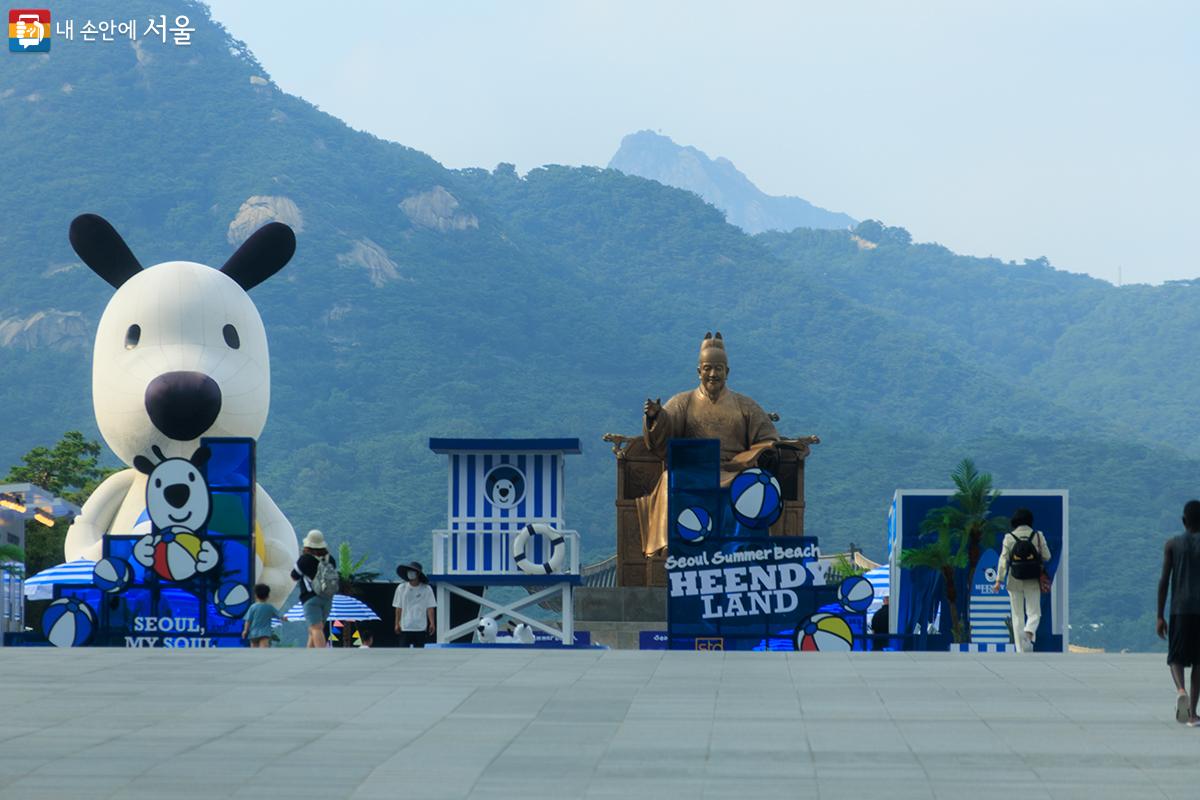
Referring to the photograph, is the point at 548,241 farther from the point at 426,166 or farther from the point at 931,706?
the point at 931,706

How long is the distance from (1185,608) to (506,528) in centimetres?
1047

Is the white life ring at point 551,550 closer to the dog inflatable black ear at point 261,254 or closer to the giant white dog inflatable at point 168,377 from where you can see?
the giant white dog inflatable at point 168,377

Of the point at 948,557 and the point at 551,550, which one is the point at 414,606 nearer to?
the point at 551,550

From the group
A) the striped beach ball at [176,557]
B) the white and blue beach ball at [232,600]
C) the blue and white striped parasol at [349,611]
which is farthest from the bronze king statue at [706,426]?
the striped beach ball at [176,557]

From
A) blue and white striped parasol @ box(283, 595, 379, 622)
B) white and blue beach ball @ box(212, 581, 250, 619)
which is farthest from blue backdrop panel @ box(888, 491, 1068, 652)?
blue and white striped parasol @ box(283, 595, 379, 622)

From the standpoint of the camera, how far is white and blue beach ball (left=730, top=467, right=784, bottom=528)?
17.4 metres

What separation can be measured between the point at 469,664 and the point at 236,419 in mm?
9907

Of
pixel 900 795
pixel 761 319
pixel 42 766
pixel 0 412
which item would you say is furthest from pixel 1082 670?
pixel 761 319

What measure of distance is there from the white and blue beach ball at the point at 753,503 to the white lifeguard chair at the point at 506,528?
2180 millimetres

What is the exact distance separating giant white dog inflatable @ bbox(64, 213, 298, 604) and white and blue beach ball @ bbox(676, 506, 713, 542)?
21.4 ft

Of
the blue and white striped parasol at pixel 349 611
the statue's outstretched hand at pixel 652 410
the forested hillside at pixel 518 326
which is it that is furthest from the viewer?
the forested hillside at pixel 518 326

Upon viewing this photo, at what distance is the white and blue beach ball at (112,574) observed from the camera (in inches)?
669

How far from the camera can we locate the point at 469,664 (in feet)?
42.2

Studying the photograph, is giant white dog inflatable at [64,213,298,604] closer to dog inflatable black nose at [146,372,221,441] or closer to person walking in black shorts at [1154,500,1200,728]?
dog inflatable black nose at [146,372,221,441]
